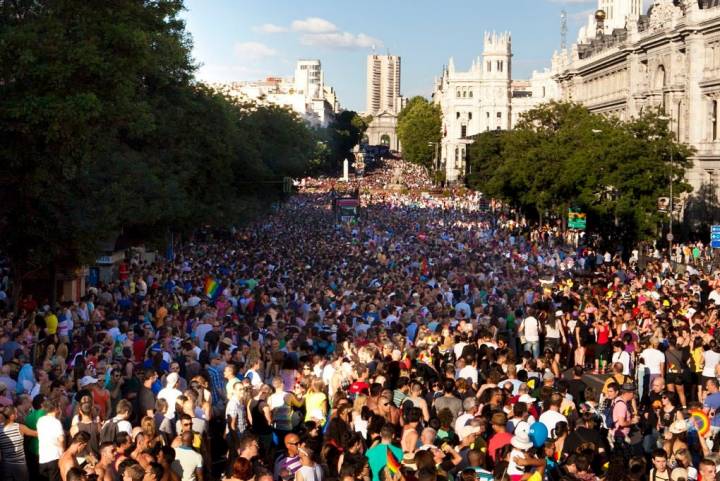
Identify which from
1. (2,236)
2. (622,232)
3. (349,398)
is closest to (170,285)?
(2,236)

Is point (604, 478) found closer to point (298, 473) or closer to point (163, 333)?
point (298, 473)

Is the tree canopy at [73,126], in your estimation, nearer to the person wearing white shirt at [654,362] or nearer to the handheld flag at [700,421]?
the person wearing white shirt at [654,362]

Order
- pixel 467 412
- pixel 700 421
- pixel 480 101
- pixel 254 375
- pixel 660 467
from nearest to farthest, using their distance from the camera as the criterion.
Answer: pixel 660 467, pixel 467 412, pixel 700 421, pixel 254 375, pixel 480 101

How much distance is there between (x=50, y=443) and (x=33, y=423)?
0.84 metres

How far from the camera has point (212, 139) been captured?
41.8 meters

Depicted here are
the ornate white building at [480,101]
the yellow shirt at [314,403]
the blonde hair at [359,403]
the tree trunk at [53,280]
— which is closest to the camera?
the blonde hair at [359,403]

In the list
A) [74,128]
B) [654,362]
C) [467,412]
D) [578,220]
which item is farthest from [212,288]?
[578,220]

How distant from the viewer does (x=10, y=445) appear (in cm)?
1178

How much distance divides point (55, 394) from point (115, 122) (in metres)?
11.5

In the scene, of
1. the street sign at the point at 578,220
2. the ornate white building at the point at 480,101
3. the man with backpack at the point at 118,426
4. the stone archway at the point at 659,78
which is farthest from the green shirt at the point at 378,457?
the ornate white building at the point at 480,101

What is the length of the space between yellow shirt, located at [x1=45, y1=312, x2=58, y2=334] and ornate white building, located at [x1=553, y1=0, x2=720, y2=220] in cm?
3677

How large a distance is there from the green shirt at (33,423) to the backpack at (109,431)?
0.78m

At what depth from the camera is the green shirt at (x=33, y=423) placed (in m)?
12.3

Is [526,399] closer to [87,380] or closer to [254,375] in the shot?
[254,375]
